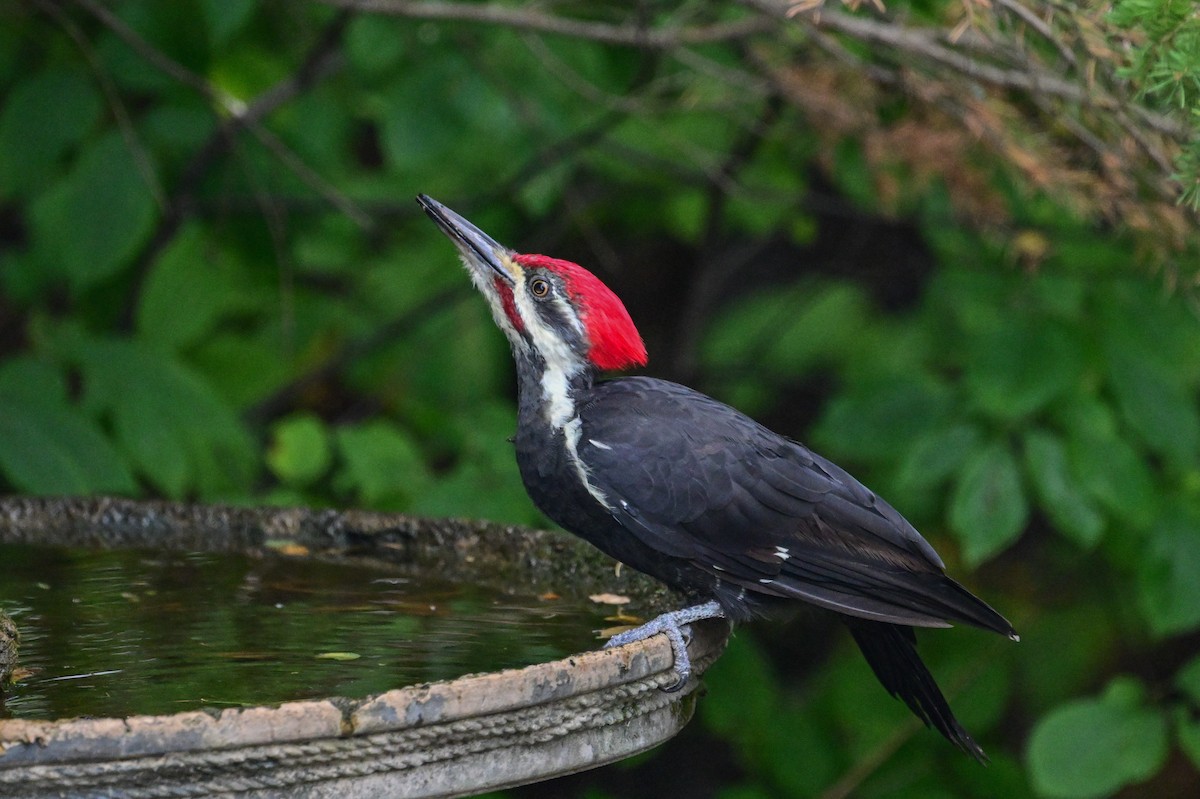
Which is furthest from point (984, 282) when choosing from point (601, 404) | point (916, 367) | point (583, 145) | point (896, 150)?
point (601, 404)

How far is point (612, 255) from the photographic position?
411 cm

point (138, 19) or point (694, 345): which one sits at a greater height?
point (138, 19)

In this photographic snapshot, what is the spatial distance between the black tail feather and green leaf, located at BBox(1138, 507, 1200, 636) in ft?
4.45

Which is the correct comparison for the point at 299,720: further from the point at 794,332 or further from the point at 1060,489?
the point at 794,332

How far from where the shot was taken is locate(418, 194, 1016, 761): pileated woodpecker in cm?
237

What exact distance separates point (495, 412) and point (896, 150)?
1356 mm

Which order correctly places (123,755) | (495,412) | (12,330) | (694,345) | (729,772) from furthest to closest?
(729,772) → (694,345) → (12,330) → (495,412) → (123,755)

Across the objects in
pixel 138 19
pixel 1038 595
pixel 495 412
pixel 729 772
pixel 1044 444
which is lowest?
pixel 729 772

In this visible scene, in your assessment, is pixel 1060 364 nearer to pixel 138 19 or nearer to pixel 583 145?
pixel 583 145

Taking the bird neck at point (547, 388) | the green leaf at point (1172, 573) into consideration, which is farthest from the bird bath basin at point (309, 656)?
the green leaf at point (1172, 573)

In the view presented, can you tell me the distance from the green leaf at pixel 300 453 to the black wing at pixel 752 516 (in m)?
1.44

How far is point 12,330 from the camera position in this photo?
4.85 m

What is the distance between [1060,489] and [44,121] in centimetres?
283

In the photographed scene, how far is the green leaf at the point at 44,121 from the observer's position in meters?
3.42
